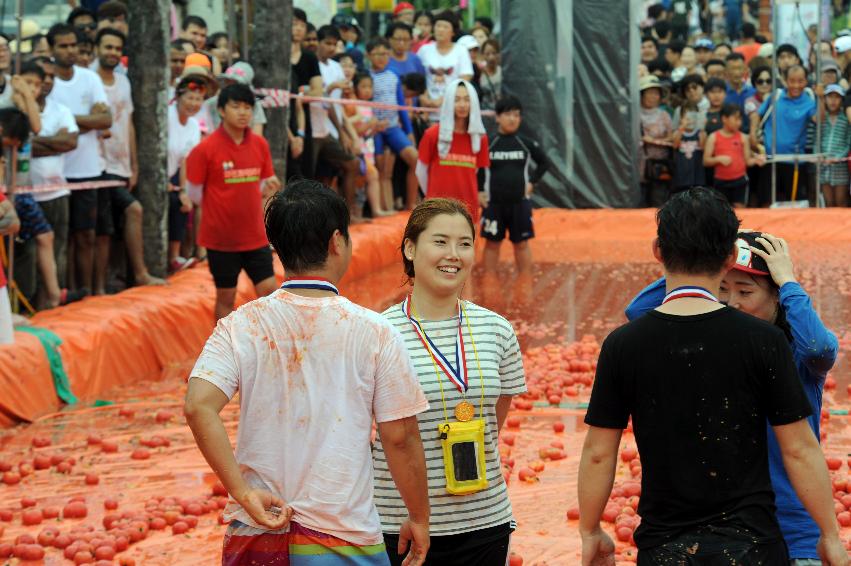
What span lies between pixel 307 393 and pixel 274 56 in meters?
11.2

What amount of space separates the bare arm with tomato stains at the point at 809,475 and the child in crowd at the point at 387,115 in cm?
1452

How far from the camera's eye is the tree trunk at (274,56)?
1441 cm

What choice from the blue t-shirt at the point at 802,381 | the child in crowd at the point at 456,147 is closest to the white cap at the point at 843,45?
the child in crowd at the point at 456,147

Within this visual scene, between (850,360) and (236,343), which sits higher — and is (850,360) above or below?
below

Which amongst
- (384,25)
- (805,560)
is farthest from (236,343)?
(384,25)

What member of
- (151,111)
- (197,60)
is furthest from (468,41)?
(151,111)

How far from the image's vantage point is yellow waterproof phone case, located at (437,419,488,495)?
4.27 metres

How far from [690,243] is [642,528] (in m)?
0.77

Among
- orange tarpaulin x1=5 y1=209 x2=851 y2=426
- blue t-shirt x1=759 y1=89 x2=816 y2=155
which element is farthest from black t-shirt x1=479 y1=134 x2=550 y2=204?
blue t-shirt x1=759 y1=89 x2=816 y2=155

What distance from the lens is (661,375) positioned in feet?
11.9

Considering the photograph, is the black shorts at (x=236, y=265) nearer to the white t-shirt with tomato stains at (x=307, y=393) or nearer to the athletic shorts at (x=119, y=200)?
the athletic shorts at (x=119, y=200)

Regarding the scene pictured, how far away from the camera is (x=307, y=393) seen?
3656 mm

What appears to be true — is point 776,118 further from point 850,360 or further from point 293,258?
point 293,258

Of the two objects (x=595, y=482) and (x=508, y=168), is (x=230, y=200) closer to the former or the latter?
(x=508, y=168)
